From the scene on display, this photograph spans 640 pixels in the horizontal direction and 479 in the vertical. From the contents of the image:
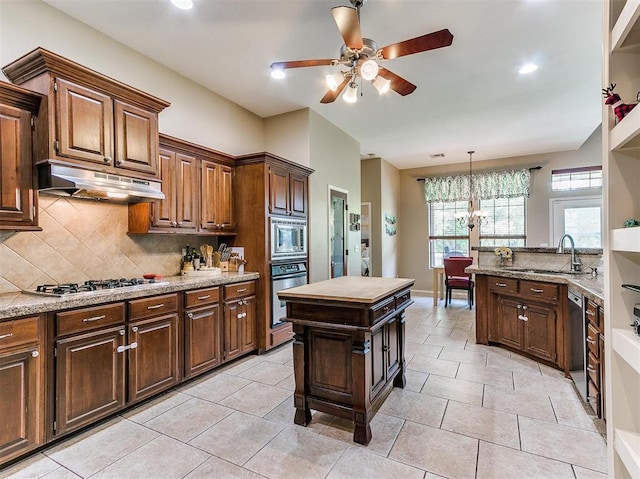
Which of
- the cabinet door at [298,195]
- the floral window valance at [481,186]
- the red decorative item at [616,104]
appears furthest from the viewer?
the floral window valance at [481,186]

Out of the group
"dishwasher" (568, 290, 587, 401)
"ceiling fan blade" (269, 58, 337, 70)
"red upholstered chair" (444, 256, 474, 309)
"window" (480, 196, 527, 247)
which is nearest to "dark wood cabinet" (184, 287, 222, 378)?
"ceiling fan blade" (269, 58, 337, 70)

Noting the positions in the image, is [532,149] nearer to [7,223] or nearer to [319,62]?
[319,62]

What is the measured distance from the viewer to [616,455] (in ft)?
3.57

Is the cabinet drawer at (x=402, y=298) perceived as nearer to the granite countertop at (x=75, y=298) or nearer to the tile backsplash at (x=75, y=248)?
the granite countertop at (x=75, y=298)

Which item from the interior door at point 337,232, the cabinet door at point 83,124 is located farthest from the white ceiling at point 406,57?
the interior door at point 337,232

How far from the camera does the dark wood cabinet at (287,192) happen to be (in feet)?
12.5

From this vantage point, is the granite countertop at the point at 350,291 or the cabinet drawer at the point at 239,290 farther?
the cabinet drawer at the point at 239,290

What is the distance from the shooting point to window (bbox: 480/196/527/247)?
697 cm

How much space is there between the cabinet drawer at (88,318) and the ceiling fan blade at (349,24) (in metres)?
2.43

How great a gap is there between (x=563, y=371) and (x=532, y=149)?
4.98m

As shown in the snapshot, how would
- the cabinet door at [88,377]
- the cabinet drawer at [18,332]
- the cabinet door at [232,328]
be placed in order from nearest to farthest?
1. the cabinet drawer at [18,332]
2. the cabinet door at [88,377]
3. the cabinet door at [232,328]

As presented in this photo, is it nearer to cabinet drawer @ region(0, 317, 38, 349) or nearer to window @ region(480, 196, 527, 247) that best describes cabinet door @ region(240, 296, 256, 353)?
cabinet drawer @ region(0, 317, 38, 349)

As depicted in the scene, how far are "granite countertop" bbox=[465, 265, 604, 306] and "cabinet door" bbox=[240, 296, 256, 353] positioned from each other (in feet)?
8.70

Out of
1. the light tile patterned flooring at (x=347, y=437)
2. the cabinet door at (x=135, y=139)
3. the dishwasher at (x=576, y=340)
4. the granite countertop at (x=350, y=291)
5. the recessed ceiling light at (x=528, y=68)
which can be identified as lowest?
the light tile patterned flooring at (x=347, y=437)
